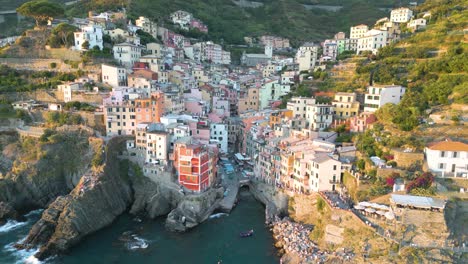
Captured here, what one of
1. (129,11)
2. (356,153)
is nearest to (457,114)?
(356,153)

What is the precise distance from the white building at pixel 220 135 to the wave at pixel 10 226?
2068cm

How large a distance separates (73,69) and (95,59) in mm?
3053

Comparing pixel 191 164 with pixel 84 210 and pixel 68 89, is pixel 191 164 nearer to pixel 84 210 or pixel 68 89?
pixel 84 210

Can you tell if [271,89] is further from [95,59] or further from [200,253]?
[200,253]

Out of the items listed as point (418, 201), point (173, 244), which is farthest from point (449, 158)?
point (173, 244)

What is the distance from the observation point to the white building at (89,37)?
53219mm

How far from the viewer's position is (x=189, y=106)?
4925cm

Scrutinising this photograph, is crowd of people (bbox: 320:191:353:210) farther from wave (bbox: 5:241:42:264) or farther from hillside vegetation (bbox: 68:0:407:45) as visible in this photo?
hillside vegetation (bbox: 68:0:407:45)

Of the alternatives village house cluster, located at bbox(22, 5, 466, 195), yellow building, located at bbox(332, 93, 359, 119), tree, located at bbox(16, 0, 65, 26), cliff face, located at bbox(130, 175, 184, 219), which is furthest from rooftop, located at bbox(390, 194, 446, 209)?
tree, located at bbox(16, 0, 65, 26)

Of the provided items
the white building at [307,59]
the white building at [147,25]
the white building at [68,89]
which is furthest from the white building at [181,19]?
the white building at [68,89]

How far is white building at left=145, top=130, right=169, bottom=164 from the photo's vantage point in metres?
38.2

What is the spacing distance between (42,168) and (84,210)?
8.61 meters

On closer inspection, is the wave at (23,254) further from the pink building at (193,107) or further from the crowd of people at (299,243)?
the pink building at (193,107)

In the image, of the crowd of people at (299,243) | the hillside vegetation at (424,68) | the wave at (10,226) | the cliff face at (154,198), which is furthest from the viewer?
the hillside vegetation at (424,68)
